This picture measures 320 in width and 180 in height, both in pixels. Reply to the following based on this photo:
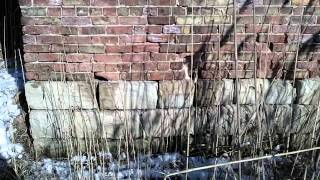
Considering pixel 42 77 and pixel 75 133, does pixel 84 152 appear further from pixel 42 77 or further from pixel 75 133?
pixel 42 77

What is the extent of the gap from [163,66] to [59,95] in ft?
2.80

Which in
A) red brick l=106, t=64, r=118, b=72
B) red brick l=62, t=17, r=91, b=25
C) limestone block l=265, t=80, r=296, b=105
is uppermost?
red brick l=62, t=17, r=91, b=25

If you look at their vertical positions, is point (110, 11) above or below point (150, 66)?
above

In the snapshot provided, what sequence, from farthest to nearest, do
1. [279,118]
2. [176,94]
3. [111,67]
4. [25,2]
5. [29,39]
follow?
[279,118], [176,94], [111,67], [29,39], [25,2]

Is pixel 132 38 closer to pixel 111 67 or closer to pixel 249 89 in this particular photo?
pixel 111 67

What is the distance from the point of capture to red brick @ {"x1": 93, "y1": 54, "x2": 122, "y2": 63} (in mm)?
3467

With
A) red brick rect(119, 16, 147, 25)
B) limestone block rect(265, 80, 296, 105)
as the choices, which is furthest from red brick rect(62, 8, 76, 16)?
limestone block rect(265, 80, 296, 105)

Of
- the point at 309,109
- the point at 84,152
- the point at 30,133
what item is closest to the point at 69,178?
the point at 84,152

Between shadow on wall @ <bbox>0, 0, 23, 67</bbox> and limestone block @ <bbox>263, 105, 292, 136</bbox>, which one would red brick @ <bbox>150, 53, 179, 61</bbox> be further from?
shadow on wall @ <bbox>0, 0, 23, 67</bbox>

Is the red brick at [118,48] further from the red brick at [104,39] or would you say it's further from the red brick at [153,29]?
the red brick at [153,29]

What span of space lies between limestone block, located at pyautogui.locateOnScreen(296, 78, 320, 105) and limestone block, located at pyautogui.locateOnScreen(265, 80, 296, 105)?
0.06m

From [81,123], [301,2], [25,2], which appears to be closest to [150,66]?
[81,123]

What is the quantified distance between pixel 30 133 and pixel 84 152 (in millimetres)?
477

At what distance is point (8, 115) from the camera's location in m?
3.80
